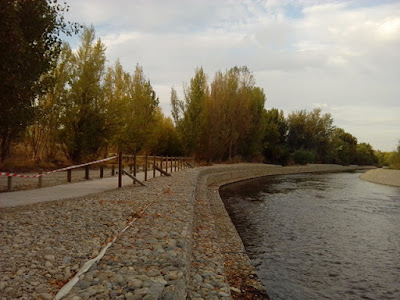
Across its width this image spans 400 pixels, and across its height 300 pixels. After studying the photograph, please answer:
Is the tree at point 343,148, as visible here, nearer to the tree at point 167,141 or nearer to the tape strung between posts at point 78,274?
the tree at point 167,141

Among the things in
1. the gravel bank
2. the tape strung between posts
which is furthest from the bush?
the tape strung between posts

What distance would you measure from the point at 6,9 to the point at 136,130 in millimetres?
20719

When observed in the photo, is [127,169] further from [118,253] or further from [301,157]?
[301,157]

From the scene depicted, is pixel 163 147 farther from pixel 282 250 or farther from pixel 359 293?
pixel 359 293

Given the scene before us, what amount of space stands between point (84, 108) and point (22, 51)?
1296 cm

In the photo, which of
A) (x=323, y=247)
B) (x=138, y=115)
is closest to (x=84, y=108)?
(x=138, y=115)

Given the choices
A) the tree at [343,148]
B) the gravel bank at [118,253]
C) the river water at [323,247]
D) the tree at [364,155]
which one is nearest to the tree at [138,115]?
the river water at [323,247]

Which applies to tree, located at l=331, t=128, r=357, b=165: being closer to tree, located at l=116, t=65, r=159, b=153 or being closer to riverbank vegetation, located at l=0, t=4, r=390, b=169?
riverbank vegetation, located at l=0, t=4, r=390, b=169

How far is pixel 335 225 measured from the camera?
11.8 metres

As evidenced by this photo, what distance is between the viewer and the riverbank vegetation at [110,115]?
10.6 m

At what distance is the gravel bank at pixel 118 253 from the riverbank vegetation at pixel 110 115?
Answer: 3.94 m

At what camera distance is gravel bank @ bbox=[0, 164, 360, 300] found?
3.68 meters

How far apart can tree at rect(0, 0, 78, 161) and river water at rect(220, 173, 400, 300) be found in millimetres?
7305

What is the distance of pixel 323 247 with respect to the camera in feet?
29.7
